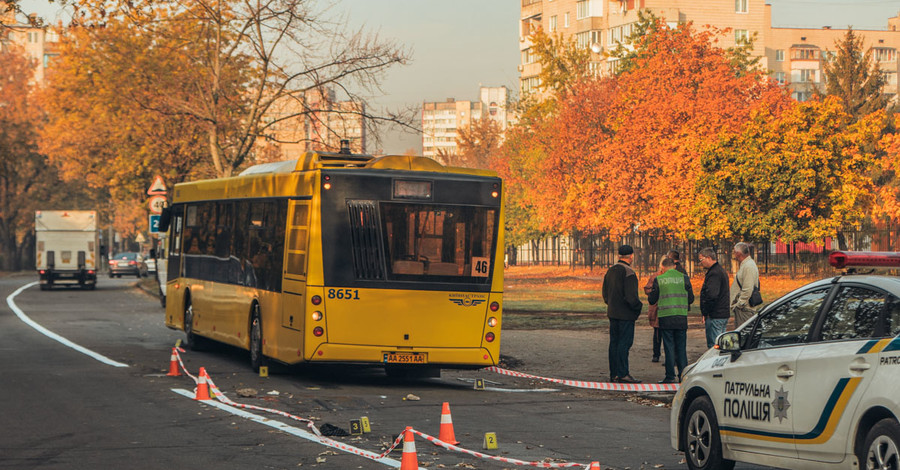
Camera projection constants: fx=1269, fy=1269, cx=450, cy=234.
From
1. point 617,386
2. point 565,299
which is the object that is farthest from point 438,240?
point 565,299

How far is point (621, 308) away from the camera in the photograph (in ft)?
56.3

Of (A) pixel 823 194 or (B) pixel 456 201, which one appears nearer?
(B) pixel 456 201

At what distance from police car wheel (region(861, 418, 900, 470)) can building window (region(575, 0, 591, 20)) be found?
102m

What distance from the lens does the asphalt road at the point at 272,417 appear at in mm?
10406

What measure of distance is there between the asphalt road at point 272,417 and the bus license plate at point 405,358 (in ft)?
1.29

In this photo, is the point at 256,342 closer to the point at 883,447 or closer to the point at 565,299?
Answer: the point at 883,447

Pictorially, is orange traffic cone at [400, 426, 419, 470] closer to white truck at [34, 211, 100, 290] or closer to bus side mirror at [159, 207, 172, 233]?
bus side mirror at [159, 207, 172, 233]

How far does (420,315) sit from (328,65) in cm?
2022

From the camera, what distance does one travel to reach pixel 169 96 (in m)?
36.4

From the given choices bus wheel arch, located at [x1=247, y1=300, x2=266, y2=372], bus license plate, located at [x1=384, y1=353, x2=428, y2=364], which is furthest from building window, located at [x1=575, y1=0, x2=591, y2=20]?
bus license plate, located at [x1=384, y1=353, x2=428, y2=364]

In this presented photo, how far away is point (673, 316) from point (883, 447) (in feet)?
31.6

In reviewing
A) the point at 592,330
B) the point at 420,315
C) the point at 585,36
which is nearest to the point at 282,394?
the point at 420,315

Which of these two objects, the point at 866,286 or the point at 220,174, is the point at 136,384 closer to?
the point at 866,286

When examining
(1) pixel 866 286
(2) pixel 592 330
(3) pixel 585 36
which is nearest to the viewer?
(1) pixel 866 286
